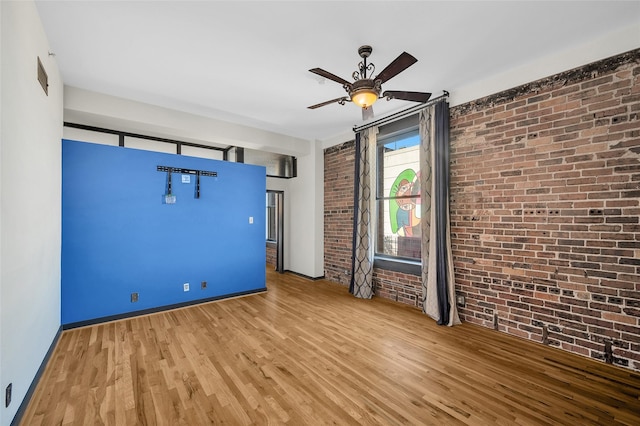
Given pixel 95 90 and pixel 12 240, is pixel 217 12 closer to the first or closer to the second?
pixel 12 240

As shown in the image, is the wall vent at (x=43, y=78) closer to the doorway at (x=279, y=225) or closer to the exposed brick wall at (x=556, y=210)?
the doorway at (x=279, y=225)

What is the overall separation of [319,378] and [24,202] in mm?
2585

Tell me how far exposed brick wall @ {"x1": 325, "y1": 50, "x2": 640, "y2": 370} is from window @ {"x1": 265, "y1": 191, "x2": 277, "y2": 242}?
4510mm

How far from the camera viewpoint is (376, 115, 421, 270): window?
402 cm

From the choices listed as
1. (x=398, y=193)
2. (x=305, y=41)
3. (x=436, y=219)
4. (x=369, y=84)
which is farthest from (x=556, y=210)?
(x=305, y=41)

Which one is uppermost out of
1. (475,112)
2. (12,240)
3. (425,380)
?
(475,112)

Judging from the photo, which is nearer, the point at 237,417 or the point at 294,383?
the point at 237,417

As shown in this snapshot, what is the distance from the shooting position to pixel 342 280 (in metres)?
5.15

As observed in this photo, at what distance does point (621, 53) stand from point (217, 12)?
3.49 m

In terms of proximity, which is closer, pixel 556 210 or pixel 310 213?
pixel 556 210

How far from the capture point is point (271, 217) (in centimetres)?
718

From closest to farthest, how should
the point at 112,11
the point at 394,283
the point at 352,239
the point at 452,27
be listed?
the point at 112,11 → the point at 452,27 → the point at 394,283 → the point at 352,239

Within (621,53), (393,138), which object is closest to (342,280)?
(393,138)

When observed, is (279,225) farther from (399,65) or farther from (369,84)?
(399,65)
